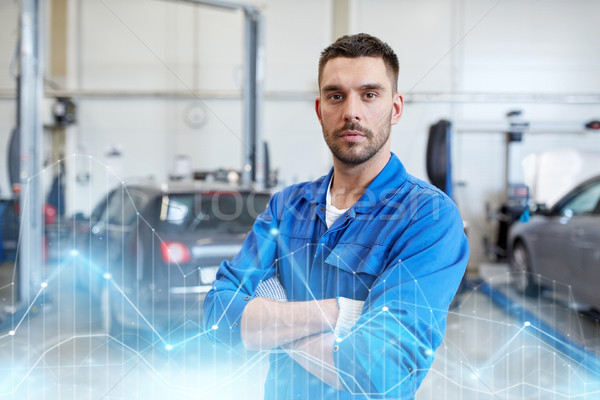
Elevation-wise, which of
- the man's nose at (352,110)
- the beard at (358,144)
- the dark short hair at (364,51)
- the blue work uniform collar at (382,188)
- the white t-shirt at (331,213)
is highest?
the dark short hair at (364,51)

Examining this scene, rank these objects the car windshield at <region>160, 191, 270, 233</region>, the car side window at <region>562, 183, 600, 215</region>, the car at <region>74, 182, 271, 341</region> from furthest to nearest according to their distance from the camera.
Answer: the car side window at <region>562, 183, 600, 215</region>
the car windshield at <region>160, 191, 270, 233</region>
the car at <region>74, 182, 271, 341</region>

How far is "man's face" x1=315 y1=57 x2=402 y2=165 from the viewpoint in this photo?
87 cm

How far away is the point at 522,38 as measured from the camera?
1.40m

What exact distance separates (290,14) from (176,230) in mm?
1835

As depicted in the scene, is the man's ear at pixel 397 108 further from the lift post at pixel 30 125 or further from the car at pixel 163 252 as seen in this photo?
the lift post at pixel 30 125

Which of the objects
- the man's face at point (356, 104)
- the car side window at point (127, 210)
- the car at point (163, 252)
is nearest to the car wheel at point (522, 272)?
the car at point (163, 252)

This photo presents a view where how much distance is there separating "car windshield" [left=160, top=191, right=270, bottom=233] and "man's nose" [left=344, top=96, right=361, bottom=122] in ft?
2.77

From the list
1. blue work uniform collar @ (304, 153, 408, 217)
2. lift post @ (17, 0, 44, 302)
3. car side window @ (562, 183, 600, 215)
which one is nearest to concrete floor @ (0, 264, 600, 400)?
blue work uniform collar @ (304, 153, 408, 217)

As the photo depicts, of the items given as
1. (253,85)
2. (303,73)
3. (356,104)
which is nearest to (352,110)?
(356,104)

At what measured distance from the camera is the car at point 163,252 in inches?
50.8

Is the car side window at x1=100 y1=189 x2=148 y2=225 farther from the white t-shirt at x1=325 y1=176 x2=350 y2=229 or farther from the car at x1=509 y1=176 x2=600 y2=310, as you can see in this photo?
the car at x1=509 y1=176 x2=600 y2=310

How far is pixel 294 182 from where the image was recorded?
305 cm

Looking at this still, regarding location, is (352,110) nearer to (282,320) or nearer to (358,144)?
(358,144)

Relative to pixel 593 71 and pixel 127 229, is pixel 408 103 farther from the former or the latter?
pixel 127 229
